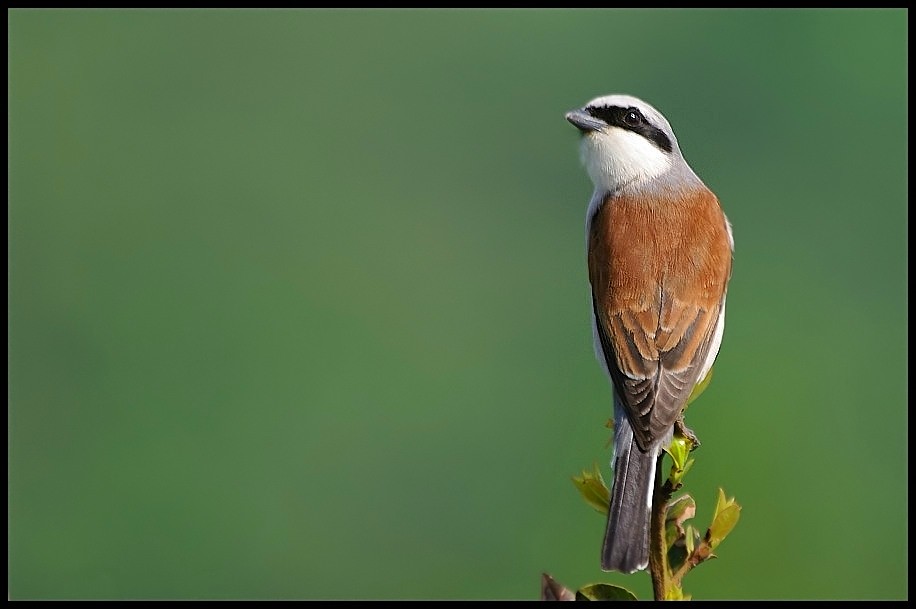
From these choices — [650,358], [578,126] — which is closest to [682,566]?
[650,358]

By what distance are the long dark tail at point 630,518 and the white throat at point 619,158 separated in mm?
1498

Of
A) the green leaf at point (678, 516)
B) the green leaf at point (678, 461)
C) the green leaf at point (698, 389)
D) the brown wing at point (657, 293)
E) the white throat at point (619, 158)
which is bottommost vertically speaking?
the green leaf at point (678, 516)

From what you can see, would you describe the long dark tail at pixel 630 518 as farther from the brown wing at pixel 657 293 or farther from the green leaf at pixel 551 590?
the green leaf at pixel 551 590

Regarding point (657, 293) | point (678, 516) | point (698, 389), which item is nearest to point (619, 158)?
point (657, 293)

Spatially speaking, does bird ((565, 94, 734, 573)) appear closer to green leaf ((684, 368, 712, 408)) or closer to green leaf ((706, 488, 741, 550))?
green leaf ((684, 368, 712, 408))

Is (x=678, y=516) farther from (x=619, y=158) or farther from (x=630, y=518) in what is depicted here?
(x=619, y=158)

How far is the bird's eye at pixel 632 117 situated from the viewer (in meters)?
4.55

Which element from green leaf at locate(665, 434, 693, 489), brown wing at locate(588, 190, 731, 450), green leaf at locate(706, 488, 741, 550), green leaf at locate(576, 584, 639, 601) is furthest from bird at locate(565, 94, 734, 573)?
green leaf at locate(576, 584, 639, 601)

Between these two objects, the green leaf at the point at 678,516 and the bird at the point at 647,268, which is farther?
the bird at the point at 647,268

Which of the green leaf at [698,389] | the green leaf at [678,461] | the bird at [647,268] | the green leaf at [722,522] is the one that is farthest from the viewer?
the bird at [647,268]

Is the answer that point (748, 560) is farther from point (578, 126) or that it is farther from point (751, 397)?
point (578, 126)

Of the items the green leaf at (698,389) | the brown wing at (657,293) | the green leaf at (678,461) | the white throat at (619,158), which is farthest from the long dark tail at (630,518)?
the white throat at (619,158)

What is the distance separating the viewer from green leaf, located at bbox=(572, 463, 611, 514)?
3.05m

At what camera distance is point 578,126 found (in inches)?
177
